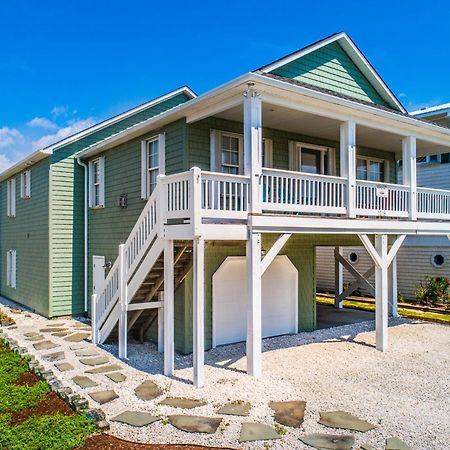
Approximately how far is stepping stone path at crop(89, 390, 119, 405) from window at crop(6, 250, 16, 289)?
1235cm

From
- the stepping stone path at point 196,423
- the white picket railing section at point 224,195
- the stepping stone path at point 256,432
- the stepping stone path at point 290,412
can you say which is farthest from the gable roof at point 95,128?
the stepping stone path at point 256,432

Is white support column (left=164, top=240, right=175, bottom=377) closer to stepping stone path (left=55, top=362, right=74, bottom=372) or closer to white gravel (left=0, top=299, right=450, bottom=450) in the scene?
white gravel (left=0, top=299, right=450, bottom=450)

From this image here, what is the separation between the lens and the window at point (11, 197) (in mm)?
17766

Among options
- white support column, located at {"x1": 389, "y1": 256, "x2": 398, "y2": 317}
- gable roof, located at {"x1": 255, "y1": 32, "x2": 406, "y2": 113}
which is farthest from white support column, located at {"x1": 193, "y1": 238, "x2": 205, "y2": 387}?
white support column, located at {"x1": 389, "y1": 256, "x2": 398, "y2": 317}

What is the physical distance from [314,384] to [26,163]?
12.7 metres

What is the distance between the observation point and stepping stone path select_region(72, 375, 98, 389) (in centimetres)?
745

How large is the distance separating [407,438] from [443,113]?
15.1 m

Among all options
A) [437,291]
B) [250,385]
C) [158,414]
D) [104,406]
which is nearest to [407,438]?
[250,385]

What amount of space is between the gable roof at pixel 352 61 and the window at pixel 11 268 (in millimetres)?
13561

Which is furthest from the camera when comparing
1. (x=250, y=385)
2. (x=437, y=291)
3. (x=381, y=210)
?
(x=437, y=291)

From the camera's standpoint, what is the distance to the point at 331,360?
30.2 feet

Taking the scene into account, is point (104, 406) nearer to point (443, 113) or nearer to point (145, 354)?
point (145, 354)

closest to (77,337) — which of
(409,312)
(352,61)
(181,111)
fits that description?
(181,111)

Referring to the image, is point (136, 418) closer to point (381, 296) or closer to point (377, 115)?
point (381, 296)
